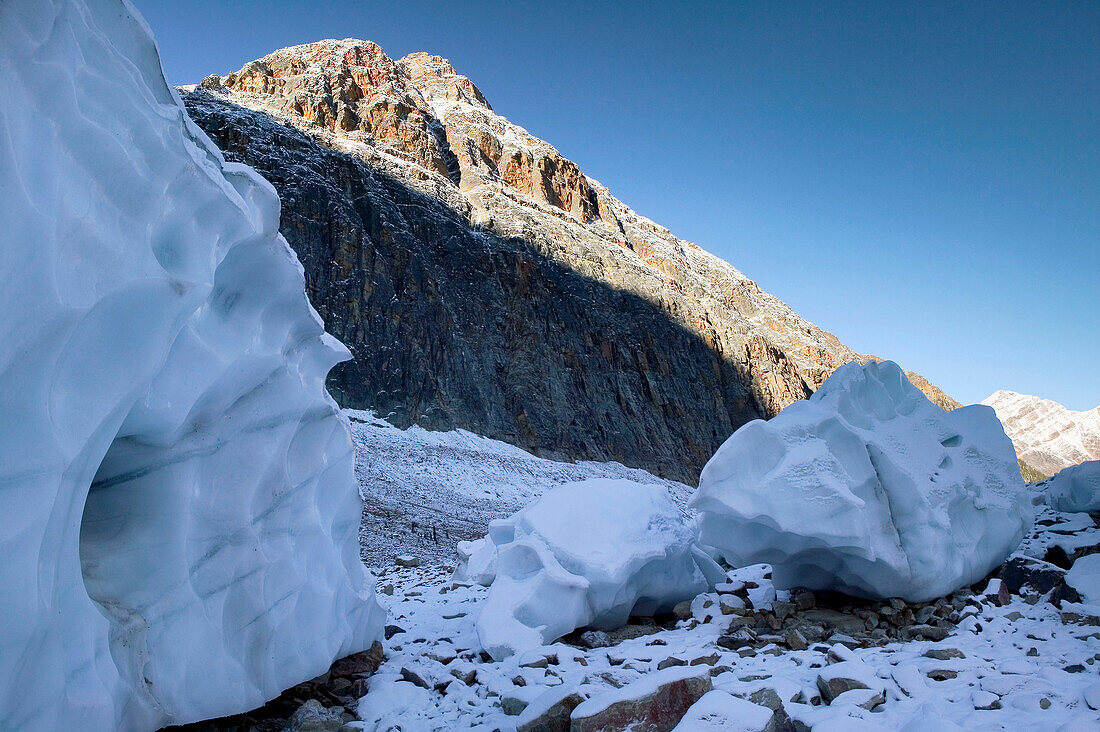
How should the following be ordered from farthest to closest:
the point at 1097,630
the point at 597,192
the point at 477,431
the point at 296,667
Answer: the point at 597,192
the point at 477,431
the point at 1097,630
the point at 296,667

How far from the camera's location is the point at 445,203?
39.6 meters

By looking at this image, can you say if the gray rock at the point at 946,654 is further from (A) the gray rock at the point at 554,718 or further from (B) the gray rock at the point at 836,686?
(A) the gray rock at the point at 554,718

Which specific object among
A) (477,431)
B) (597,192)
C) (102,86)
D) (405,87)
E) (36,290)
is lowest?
(477,431)

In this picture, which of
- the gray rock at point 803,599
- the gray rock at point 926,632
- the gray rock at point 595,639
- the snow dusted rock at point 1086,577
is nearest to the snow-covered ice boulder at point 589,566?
the gray rock at point 595,639

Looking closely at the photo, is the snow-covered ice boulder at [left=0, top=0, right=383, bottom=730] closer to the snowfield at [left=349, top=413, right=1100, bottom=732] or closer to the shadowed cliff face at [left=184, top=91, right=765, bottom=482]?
the snowfield at [left=349, top=413, right=1100, bottom=732]

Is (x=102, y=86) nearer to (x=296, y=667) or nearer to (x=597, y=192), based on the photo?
(x=296, y=667)

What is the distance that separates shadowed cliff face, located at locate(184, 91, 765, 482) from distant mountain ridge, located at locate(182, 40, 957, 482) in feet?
0.38

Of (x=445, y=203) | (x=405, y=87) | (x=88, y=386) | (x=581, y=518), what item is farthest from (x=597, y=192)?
(x=88, y=386)

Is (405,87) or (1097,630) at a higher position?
(405,87)

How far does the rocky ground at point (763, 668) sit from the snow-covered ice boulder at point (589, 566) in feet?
0.71

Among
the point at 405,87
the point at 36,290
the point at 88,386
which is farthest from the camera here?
the point at 405,87

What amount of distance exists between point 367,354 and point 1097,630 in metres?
28.3

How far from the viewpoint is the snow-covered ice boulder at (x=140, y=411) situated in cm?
211

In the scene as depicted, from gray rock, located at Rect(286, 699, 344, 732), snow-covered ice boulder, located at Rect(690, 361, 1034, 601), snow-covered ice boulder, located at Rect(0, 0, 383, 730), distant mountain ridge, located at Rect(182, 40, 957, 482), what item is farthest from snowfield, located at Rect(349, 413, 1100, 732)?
distant mountain ridge, located at Rect(182, 40, 957, 482)
